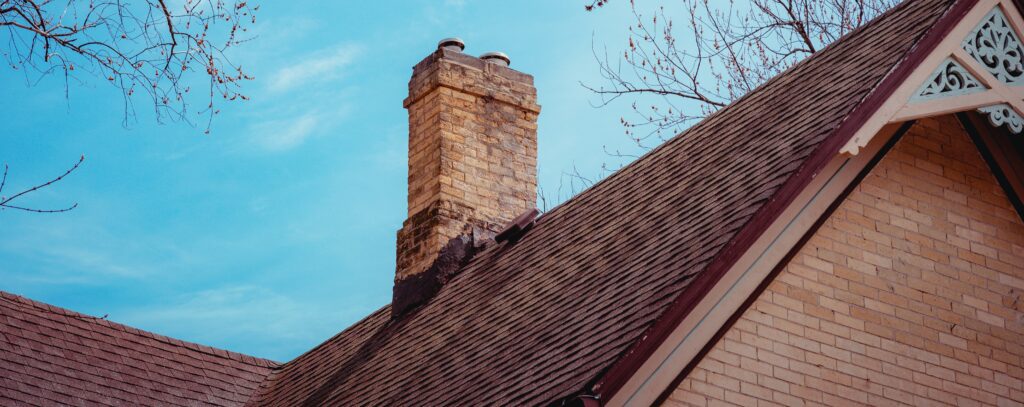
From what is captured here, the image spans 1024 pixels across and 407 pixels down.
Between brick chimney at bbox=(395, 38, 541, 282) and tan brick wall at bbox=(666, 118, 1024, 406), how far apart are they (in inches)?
221

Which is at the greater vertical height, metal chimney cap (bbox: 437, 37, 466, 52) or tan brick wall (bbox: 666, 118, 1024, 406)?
metal chimney cap (bbox: 437, 37, 466, 52)

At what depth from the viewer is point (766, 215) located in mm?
8859

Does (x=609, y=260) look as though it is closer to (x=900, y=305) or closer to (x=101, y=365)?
(x=900, y=305)

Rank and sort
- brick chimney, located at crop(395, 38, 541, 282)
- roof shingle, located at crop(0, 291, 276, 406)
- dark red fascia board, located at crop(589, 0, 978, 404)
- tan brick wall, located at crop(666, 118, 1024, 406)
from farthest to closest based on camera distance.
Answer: brick chimney, located at crop(395, 38, 541, 282)
roof shingle, located at crop(0, 291, 276, 406)
tan brick wall, located at crop(666, 118, 1024, 406)
dark red fascia board, located at crop(589, 0, 978, 404)

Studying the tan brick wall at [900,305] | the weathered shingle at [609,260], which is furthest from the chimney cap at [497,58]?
the tan brick wall at [900,305]

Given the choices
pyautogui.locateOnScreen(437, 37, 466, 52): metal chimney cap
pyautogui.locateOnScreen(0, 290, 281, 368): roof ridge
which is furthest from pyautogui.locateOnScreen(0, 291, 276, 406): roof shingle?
pyautogui.locateOnScreen(437, 37, 466, 52): metal chimney cap

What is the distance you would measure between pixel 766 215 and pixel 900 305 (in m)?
1.51

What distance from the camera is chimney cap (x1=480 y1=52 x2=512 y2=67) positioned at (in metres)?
15.8

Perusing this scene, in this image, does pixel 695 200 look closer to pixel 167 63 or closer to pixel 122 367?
pixel 167 63

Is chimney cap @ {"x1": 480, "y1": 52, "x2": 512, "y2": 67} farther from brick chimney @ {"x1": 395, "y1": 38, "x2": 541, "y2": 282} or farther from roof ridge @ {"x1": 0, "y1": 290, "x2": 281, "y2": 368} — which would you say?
roof ridge @ {"x1": 0, "y1": 290, "x2": 281, "y2": 368}

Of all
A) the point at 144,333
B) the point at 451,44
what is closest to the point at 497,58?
the point at 451,44

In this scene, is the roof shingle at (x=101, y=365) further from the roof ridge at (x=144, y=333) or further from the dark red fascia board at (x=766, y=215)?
the dark red fascia board at (x=766, y=215)

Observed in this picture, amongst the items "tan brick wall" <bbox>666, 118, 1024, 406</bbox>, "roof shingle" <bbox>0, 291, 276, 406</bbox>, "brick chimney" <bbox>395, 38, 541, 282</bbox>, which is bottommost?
"tan brick wall" <bbox>666, 118, 1024, 406</bbox>

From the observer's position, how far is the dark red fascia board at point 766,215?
8281 millimetres
